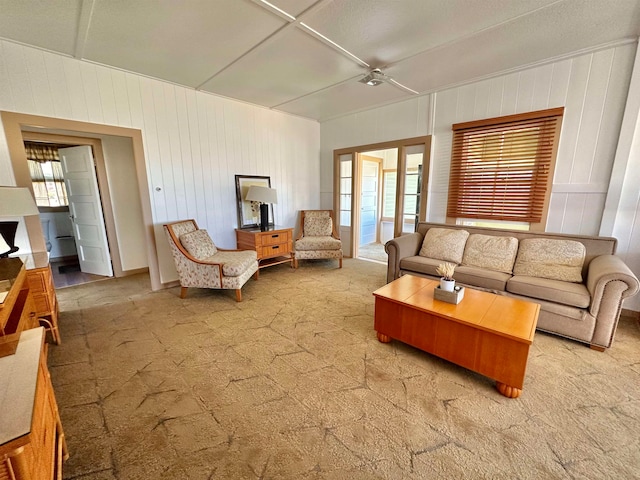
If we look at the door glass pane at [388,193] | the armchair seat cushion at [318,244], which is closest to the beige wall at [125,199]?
the armchair seat cushion at [318,244]

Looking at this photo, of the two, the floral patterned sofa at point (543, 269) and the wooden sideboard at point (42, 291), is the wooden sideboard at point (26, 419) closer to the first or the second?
the wooden sideboard at point (42, 291)

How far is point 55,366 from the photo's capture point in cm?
200

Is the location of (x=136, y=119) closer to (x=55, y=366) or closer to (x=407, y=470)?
(x=55, y=366)

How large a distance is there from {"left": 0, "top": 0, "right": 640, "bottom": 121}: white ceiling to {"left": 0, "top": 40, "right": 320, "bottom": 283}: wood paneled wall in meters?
0.21

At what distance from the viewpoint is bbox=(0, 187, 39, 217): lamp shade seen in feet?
6.86

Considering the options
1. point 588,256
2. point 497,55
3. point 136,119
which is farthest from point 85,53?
point 588,256

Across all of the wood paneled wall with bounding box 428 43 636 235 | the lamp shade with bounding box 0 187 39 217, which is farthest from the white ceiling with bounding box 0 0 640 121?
the lamp shade with bounding box 0 187 39 217

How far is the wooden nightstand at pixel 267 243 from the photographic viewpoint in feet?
13.1

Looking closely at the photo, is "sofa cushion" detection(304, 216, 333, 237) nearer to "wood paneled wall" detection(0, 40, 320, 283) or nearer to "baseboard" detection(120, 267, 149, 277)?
"wood paneled wall" detection(0, 40, 320, 283)

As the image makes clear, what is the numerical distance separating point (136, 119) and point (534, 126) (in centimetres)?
464

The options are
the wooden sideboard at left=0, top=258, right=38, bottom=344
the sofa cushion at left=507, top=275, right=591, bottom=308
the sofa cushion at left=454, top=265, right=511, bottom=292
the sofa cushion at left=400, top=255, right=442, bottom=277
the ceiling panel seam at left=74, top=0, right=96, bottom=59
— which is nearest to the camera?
the wooden sideboard at left=0, top=258, right=38, bottom=344

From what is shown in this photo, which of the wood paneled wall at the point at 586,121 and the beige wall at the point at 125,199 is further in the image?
the beige wall at the point at 125,199

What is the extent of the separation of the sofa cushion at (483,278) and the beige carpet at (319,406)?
0.55 metres

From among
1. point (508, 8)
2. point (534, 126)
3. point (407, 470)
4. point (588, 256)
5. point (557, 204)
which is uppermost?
point (508, 8)
